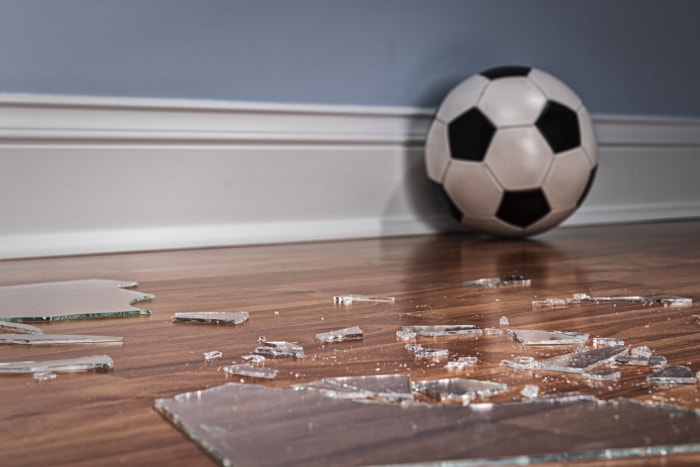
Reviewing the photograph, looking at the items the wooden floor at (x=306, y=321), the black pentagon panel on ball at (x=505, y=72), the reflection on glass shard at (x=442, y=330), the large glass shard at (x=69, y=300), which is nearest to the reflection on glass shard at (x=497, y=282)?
the wooden floor at (x=306, y=321)

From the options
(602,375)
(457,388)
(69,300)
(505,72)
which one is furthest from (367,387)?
(505,72)

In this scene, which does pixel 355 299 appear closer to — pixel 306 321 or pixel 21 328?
pixel 306 321

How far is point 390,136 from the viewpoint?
1.98 meters

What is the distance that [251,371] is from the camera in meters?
0.59

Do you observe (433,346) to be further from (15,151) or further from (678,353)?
(15,151)

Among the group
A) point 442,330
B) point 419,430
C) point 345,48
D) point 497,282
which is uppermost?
point 345,48

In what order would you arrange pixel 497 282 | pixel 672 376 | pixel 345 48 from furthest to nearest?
pixel 345 48
pixel 497 282
pixel 672 376

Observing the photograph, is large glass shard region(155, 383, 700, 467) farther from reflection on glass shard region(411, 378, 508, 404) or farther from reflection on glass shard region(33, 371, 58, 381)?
reflection on glass shard region(33, 371, 58, 381)

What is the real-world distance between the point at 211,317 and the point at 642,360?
0.44 meters

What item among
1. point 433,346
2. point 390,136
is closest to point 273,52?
point 390,136

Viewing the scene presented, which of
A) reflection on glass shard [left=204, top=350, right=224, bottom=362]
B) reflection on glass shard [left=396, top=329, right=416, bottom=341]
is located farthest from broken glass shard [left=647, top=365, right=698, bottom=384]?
reflection on glass shard [left=204, top=350, right=224, bottom=362]

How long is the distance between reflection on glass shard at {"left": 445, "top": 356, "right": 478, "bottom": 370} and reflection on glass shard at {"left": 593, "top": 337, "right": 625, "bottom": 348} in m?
0.13

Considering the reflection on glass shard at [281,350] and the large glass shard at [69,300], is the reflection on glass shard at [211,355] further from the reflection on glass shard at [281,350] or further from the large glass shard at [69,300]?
the large glass shard at [69,300]

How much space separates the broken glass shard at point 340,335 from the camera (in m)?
0.73
